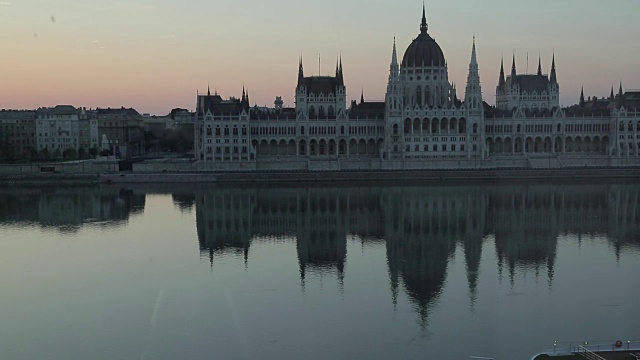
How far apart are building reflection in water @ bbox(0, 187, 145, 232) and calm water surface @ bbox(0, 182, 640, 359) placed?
1.31 feet

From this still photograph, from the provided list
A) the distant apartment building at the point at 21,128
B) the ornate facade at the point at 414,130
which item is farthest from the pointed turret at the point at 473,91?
the distant apartment building at the point at 21,128

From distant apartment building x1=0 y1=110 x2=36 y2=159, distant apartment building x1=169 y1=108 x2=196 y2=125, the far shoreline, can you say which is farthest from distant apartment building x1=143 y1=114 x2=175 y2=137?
the far shoreline

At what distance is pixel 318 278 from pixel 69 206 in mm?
27072

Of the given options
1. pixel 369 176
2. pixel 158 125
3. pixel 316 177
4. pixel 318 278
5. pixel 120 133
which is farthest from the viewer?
pixel 158 125

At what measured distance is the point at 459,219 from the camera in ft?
136

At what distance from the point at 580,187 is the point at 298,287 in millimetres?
36908

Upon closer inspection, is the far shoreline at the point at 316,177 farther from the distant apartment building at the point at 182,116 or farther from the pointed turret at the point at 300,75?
the distant apartment building at the point at 182,116

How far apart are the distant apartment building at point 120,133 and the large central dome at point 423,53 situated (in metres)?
34.3

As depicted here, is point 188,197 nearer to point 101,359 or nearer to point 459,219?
point 459,219

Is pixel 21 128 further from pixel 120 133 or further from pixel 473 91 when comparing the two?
pixel 473 91

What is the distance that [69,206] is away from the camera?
4922 centimetres

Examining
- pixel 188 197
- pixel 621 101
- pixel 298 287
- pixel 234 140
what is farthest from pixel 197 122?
pixel 298 287

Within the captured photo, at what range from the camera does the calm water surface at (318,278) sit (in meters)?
20.4

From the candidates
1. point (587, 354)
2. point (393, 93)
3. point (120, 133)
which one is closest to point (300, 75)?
point (393, 93)
